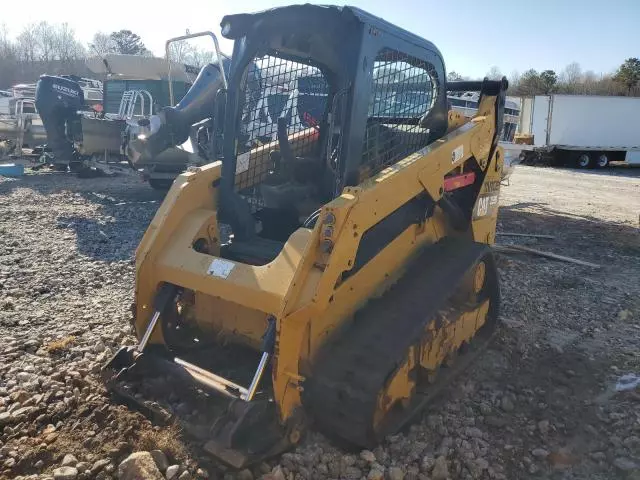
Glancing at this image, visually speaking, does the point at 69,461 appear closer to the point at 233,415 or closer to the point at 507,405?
the point at 233,415

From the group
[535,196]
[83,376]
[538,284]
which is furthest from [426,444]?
[535,196]

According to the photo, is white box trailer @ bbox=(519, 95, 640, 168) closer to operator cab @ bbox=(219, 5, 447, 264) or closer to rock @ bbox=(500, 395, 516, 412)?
operator cab @ bbox=(219, 5, 447, 264)

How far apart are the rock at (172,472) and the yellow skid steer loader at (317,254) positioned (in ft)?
0.69

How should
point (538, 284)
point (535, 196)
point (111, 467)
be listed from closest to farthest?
point (111, 467) < point (538, 284) < point (535, 196)

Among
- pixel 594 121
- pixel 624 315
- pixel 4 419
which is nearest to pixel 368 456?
pixel 4 419

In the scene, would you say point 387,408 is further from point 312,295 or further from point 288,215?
point 288,215

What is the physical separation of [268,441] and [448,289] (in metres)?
1.41

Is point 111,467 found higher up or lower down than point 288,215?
lower down

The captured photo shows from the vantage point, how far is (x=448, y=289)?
3.53 m

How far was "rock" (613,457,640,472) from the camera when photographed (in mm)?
3021

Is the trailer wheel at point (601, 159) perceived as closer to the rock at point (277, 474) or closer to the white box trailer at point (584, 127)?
the white box trailer at point (584, 127)

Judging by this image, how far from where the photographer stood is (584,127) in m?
22.5

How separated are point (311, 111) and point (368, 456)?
229 centimetres

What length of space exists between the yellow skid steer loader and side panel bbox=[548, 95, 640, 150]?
19.9 metres
